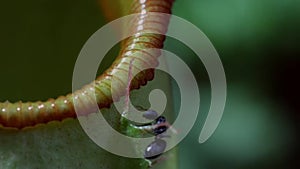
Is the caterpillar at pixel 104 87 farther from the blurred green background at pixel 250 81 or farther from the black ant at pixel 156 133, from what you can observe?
the blurred green background at pixel 250 81

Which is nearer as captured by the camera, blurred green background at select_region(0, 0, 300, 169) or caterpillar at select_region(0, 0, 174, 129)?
caterpillar at select_region(0, 0, 174, 129)

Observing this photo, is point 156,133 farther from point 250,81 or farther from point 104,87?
point 250,81

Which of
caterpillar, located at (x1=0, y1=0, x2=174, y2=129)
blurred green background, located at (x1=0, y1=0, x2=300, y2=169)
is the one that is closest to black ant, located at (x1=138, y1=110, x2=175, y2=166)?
caterpillar, located at (x1=0, y1=0, x2=174, y2=129)

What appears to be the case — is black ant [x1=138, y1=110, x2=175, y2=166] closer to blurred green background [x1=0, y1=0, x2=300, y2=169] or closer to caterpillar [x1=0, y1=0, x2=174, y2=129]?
caterpillar [x1=0, y1=0, x2=174, y2=129]

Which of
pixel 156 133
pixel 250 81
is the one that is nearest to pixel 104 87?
pixel 156 133

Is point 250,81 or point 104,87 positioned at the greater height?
point 250,81

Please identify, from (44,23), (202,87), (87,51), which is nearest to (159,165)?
(87,51)

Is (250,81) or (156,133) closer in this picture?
(156,133)

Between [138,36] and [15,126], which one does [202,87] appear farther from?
[15,126]

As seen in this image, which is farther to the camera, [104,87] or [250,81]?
[250,81]
